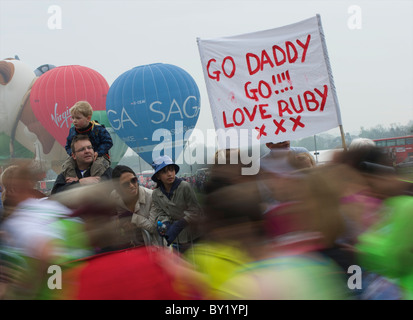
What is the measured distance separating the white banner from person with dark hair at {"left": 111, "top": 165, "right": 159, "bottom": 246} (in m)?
0.98

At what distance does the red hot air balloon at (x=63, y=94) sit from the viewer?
78.3 feet

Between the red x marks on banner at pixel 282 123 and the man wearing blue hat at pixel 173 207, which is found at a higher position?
the red x marks on banner at pixel 282 123

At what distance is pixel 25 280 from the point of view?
2.55 metres

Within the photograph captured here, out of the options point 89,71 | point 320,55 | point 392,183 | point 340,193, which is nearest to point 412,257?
point 340,193

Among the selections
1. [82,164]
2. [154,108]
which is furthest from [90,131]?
[154,108]

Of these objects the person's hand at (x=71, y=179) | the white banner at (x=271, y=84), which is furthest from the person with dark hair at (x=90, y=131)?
the white banner at (x=271, y=84)

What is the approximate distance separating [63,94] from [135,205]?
68.1ft

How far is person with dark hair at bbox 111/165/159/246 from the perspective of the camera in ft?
12.8

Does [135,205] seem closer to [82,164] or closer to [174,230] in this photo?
[174,230]

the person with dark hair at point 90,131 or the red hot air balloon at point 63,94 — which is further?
the red hot air balloon at point 63,94

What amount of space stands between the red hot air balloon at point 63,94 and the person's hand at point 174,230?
20.0 meters

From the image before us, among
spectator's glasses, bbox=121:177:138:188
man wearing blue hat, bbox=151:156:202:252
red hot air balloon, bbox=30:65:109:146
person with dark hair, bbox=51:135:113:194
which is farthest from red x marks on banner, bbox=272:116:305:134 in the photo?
red hot air balloon, bbox=30:65:109:146

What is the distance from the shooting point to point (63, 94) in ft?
78.8

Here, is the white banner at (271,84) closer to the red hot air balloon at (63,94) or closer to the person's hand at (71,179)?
the person's hand at (71,179)
